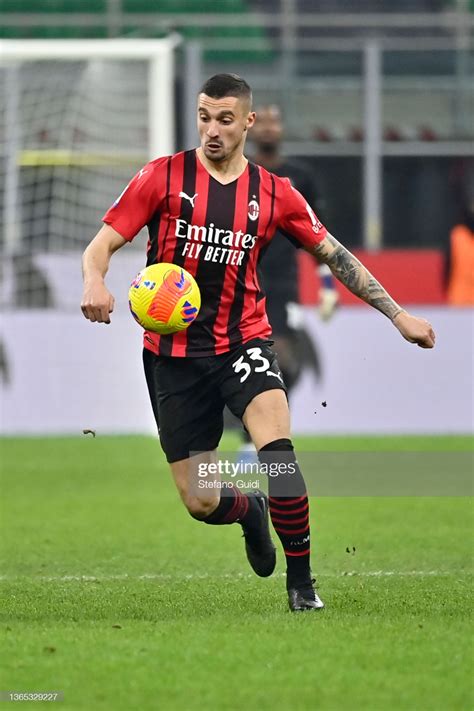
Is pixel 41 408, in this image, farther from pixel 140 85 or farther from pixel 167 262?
pixel 167 262

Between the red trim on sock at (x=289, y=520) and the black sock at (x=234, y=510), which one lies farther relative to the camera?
the black sock at (x=234, y=510)

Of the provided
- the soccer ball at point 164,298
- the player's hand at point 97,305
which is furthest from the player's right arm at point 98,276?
the soccer ball at point 164,298

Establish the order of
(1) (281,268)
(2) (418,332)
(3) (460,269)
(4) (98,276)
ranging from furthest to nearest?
(3) (460,269), (1) (281,268), (2) (418,332), (4) (98,276)

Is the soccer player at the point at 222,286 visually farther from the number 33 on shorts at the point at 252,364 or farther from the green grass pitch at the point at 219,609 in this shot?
the green grass pitch at the point at 219,609

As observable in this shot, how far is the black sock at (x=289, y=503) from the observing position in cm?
596

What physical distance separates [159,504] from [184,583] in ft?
11.7

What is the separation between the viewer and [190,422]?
249 inches

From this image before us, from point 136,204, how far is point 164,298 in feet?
1.61

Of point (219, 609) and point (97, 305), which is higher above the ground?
point (97, 305)

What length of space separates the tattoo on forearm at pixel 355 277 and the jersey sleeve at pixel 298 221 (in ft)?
0.18

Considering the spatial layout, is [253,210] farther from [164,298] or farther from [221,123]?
[164,298]

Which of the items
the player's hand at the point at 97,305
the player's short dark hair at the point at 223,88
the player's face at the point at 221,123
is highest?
the player's short dark hair at the point at 223,88

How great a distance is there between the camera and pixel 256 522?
6660 millimetres

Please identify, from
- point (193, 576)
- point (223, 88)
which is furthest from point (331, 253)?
point (193, 576)
